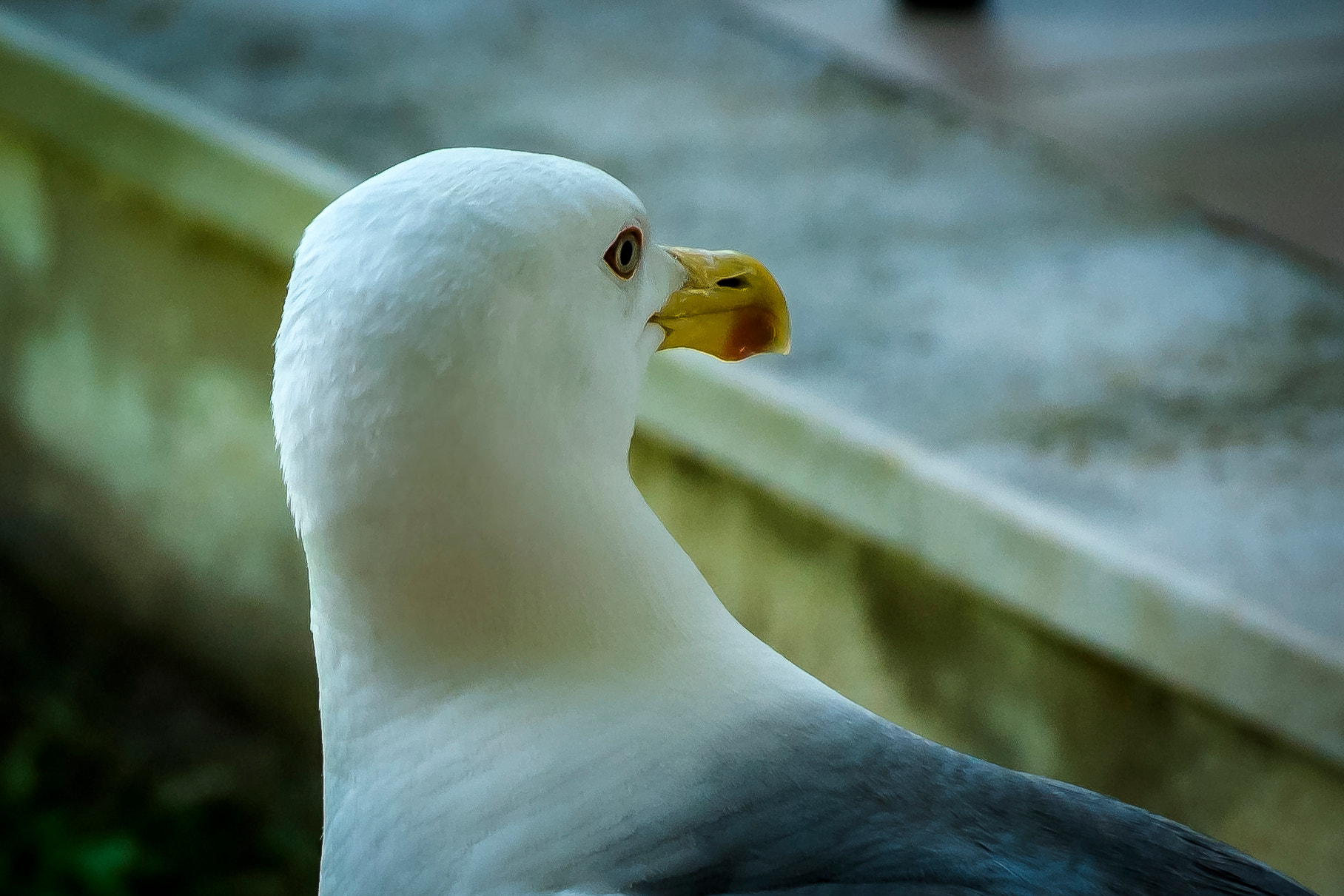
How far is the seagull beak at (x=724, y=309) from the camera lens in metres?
0.92

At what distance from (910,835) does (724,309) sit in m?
0.34

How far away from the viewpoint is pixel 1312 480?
1744 mm

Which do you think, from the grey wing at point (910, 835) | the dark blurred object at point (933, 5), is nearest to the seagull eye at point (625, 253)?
the grey wing at point (910, 835)

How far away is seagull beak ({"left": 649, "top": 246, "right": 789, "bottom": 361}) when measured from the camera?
92 cm

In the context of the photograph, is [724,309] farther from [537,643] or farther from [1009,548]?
[1009,548]

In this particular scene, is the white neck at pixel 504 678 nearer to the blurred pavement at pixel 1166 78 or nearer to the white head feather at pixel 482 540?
the white head feather at pixel 482 540

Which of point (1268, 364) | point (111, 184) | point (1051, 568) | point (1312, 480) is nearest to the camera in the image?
point (1051, 568)

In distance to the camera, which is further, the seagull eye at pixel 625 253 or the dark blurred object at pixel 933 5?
the dark blurred object at pixel 933 5

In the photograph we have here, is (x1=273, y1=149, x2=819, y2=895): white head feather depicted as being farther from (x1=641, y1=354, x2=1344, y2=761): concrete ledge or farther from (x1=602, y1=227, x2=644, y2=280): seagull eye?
(x1=641, y1=354, x2=1344, y2=761): concrete ledge

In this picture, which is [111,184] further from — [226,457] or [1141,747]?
[1141,747]

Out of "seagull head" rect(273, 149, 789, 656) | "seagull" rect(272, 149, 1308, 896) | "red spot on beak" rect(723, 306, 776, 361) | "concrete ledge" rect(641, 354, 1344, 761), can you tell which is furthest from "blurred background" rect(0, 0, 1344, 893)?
"seagull head" rect(273, 149, 789, 656)

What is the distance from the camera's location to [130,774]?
7.57 ft

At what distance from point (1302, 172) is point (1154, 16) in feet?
2.23

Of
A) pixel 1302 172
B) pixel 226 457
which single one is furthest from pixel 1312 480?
pixel 226 457
